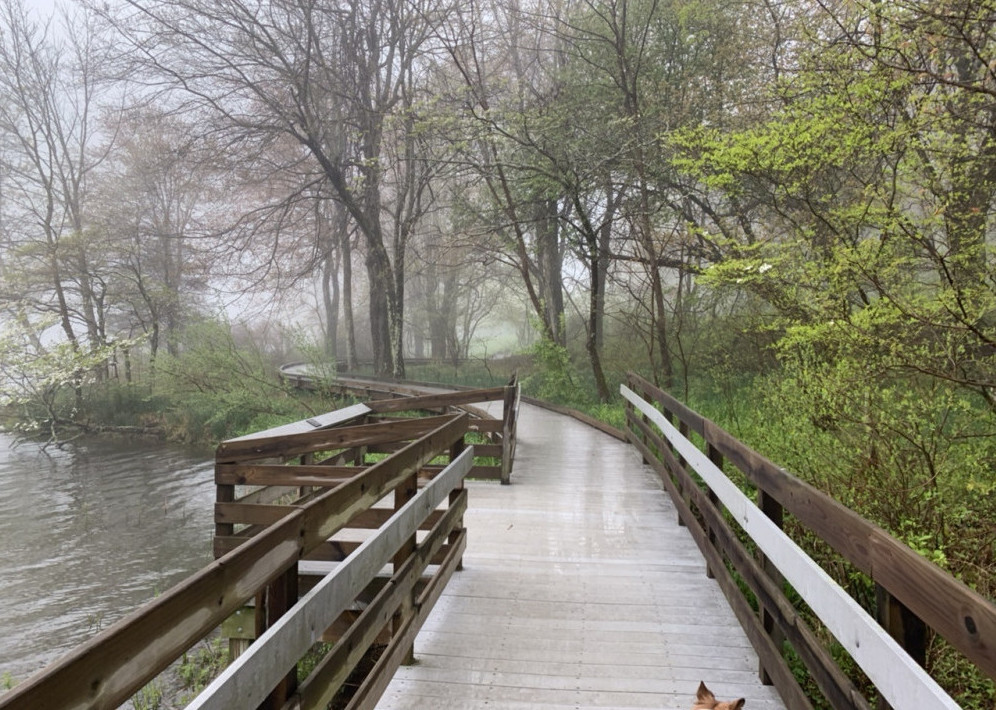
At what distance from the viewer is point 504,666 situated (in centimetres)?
373

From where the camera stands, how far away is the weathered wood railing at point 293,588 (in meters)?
1.34

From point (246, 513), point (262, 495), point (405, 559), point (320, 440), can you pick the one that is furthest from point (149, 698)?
point (405, 559)

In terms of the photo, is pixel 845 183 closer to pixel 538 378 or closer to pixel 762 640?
pixel 762 640

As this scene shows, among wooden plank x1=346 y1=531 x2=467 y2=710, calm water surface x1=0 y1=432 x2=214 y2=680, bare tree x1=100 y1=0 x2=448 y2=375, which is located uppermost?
bare tree x1=100 y1=0 x2=448 y2=375

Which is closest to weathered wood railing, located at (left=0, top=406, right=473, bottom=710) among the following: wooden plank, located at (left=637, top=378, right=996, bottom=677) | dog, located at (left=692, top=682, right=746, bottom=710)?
dog, located at (left=692, top=682, right=746, bottom=710)

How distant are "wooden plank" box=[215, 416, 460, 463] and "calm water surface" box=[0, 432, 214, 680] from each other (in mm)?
4031

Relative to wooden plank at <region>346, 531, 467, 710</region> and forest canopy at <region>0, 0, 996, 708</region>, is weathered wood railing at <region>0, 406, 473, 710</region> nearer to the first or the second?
wooden plank at <region>346, 531, 467, 710</region>

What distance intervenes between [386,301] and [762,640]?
22.5m

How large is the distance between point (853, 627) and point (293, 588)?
1.70 m

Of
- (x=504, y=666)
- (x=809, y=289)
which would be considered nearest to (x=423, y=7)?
(x=809, y=289)

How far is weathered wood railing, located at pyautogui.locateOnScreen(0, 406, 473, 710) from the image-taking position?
1.34m

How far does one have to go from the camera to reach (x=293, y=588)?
224 centimetres

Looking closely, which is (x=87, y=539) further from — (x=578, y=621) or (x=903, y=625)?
(x=903, y=625)

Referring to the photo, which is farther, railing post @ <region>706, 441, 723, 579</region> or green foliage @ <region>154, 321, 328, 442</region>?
Result: green foliage @ <region>154, 321, 328, 442</region>
